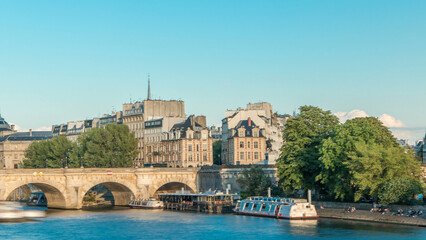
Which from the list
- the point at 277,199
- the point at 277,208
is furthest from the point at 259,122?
the point at 277,208

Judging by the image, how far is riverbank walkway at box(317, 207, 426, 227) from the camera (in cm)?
7138

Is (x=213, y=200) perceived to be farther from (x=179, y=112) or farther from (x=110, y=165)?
(x=179, y=112)

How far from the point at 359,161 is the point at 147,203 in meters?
38.5

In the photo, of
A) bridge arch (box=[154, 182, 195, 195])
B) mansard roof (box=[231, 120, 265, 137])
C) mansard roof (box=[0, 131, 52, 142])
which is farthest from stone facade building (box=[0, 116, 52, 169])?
mansard roof (box=[231, 120, 265, 137])

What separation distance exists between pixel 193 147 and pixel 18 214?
5019cm

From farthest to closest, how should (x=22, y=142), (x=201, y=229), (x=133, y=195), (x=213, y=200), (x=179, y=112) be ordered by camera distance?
(x=22, y=142)
(x=179, y=112)
(x=133, y=195)
(x=213, y=200)
(x=201, y=229)

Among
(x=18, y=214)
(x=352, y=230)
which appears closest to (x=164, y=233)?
(x=352, y=230)

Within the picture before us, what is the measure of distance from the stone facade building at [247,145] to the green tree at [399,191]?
5014 centimetres

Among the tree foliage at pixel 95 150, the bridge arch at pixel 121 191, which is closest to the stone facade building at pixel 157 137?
the tree foliage at pixel 95 150

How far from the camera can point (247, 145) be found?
12600cm

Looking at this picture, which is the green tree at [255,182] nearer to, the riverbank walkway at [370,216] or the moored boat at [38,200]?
the riverbank walkway at [370,216]

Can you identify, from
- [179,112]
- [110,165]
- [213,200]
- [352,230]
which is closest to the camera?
[352,230]

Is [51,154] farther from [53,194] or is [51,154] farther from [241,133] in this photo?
[241,133]

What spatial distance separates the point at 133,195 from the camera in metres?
108
